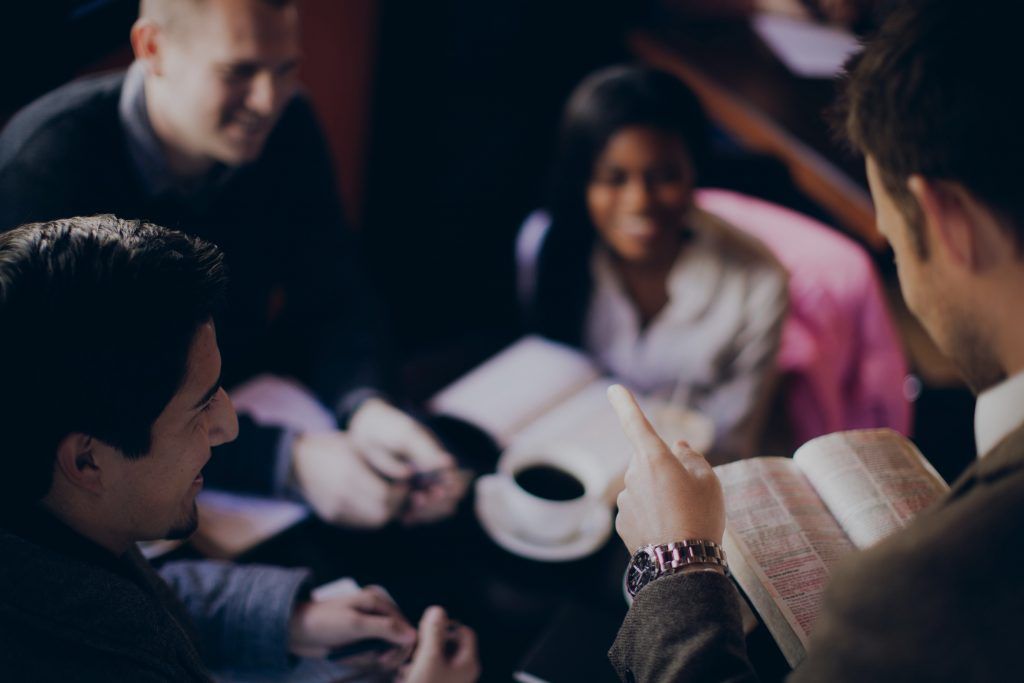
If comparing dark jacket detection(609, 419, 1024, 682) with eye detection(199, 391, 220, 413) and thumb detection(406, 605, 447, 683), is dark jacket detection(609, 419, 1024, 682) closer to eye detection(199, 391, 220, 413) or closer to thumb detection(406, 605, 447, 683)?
thumb detection(406, 605, 447, 683)

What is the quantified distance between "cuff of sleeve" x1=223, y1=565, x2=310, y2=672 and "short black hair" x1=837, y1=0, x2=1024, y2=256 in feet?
2.84

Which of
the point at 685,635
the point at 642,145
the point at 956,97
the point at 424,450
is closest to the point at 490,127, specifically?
the point at 642,145

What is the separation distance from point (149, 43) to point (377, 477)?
81 cm

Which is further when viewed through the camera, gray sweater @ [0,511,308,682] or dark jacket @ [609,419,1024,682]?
gray sweater @ [0,511,308,682]

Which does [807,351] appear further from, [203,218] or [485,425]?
[203,218]

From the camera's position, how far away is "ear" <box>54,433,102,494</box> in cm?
75

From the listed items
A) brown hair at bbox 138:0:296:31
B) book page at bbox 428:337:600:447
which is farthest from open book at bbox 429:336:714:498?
brown hair at bbox 138:0:296:31

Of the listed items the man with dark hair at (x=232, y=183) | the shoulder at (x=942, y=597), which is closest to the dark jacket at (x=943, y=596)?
the shoulder at (x=942, y=597)

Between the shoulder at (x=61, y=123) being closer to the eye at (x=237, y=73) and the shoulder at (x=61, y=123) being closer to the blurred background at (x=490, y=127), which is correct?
the eye at (x=237, y=73)

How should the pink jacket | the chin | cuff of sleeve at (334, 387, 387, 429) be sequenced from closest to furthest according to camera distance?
the chin, cuff of sleeve at (334, 387, 387, 429), the pink jacket

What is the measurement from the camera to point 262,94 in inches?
53.9

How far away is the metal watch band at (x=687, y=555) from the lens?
800 millimetres

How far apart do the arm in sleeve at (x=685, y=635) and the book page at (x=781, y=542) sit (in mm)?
48

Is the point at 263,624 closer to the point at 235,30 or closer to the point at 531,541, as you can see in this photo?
the point at 531,541
